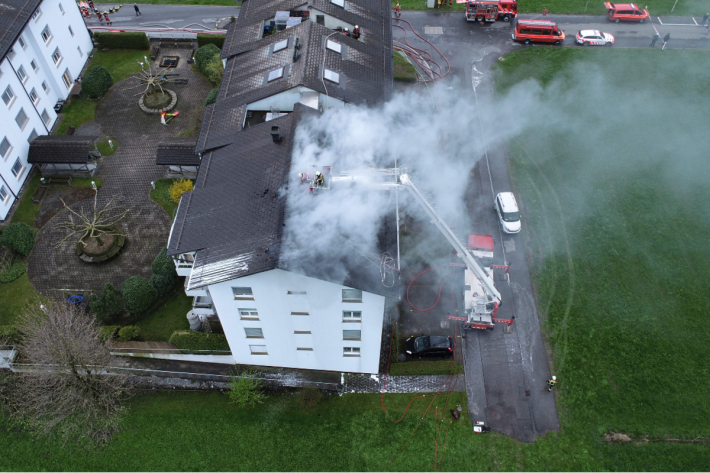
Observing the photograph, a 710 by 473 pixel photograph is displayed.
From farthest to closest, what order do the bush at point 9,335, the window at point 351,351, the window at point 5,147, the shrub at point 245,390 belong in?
the window at point 5,147
the bush at point 9,335
the window at point 351,351
the shrub at point 245,390

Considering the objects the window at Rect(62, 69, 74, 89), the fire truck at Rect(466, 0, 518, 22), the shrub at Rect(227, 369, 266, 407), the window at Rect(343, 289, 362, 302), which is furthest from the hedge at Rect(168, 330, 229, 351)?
the fire truck at Rect(466, 0, 518, 22)

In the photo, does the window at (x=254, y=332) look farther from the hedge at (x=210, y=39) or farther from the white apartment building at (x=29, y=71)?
the hedge at (x=210, y=39)

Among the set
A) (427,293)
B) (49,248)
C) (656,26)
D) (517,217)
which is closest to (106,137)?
(49,248)

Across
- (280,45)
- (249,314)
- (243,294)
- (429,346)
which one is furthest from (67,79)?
(429,346)

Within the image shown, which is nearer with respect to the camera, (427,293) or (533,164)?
(427,293)

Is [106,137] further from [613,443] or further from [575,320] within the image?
[613,443]

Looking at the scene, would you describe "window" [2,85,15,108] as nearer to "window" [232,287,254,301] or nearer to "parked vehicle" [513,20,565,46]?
"window" [232,287,254,301]

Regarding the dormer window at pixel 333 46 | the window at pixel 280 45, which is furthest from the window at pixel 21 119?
the dormer window at pixel 333 46
